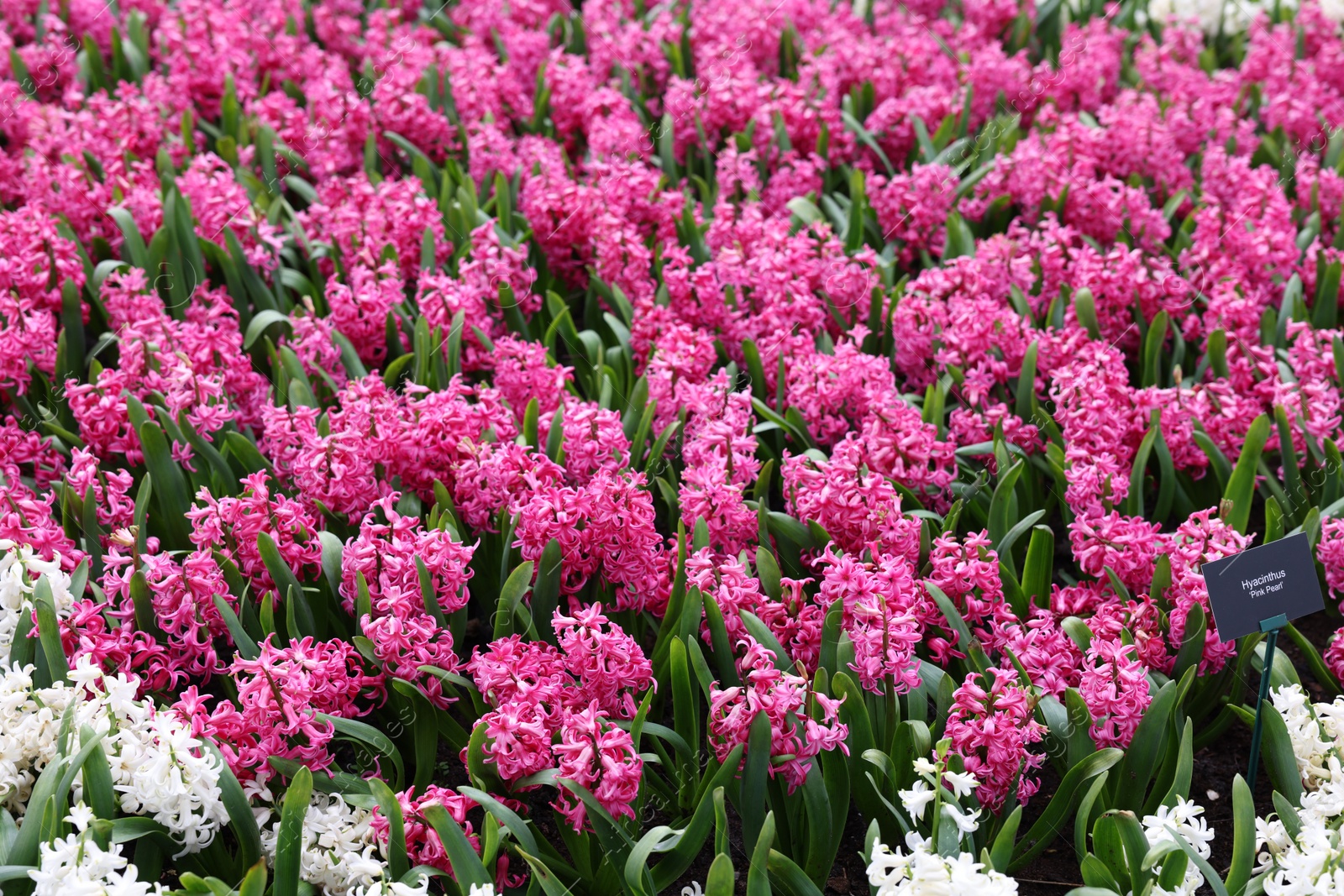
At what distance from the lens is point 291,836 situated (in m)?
2.20

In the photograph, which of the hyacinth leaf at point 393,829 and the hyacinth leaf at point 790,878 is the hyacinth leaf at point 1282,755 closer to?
the hyacinth leaf at point 790,878

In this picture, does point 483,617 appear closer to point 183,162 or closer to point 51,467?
point 51,467

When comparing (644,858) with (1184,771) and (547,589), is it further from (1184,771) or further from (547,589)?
(1184,771)

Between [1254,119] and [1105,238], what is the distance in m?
1.61

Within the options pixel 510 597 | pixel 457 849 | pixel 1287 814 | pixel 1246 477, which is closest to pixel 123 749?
pixel 457 849

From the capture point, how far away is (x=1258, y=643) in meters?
2.84

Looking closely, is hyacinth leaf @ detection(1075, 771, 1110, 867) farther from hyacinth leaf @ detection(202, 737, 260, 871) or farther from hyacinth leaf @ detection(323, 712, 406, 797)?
hyacinth leaf @ detection(202, 737, 260, 871)

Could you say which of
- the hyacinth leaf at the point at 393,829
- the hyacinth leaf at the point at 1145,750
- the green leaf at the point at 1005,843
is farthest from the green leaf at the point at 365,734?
the hyacinth leaf at the point at 1145,750

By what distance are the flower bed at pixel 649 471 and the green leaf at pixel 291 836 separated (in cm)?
8

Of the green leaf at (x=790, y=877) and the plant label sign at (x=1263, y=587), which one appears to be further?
the plant label sign at (x=1263, y=587)

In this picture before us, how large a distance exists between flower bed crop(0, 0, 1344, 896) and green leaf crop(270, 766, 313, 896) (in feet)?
0.25

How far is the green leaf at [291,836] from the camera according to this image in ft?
7.20

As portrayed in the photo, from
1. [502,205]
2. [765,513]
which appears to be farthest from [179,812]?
[502,205]

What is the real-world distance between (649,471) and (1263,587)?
1.52 metres
